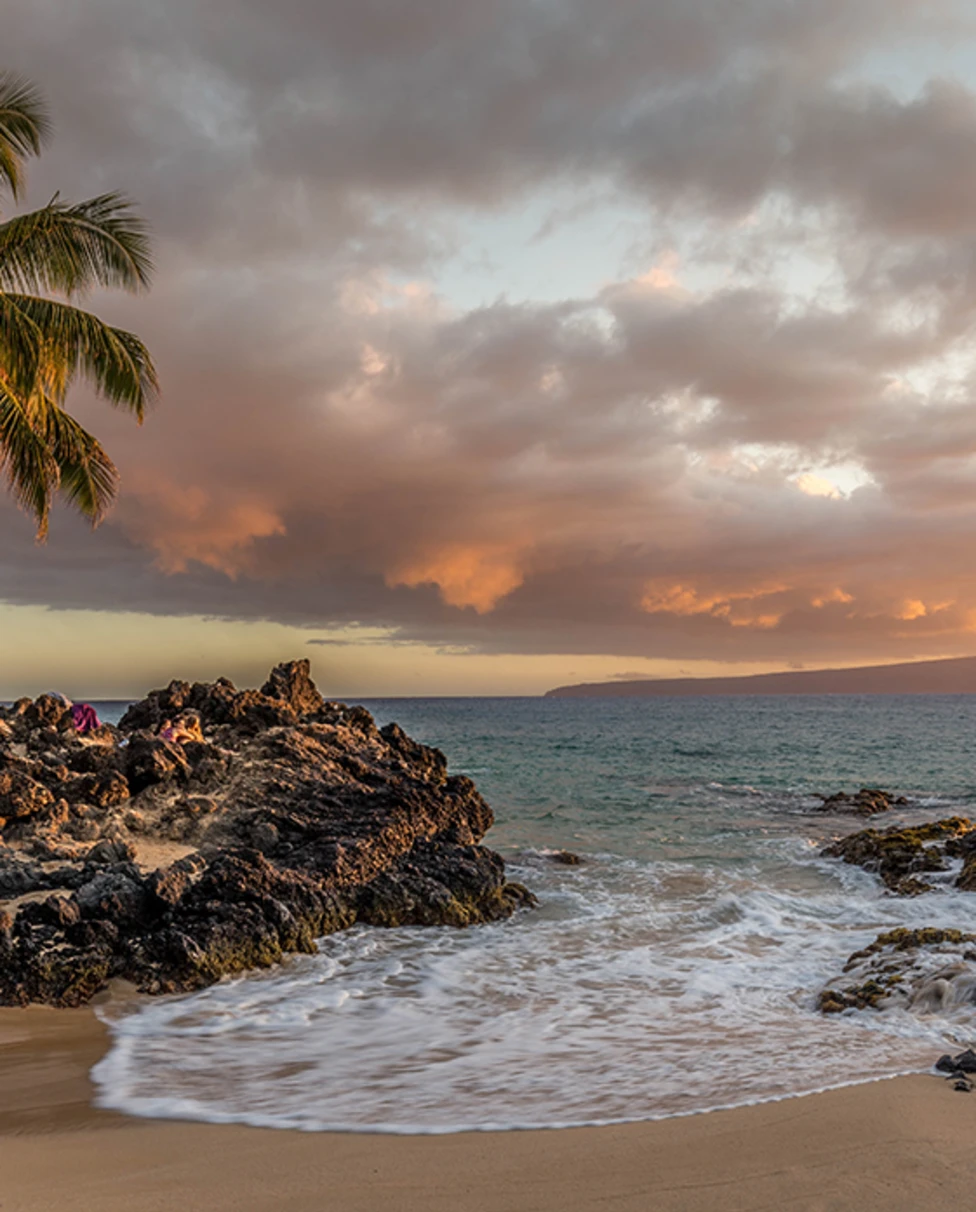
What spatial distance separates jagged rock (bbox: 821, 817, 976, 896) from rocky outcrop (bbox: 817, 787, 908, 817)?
609 cm

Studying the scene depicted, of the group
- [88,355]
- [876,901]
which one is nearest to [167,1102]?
[876,901]

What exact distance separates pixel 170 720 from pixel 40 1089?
11.7 m

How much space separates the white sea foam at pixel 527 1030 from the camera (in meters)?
5.64

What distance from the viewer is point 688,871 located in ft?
50.8

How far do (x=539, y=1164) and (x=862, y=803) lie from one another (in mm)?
23389

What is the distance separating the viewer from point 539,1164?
4543 millimetres

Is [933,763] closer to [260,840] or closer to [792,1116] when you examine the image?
[260,840]

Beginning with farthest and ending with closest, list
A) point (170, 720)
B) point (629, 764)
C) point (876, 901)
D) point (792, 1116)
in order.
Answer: point (629, 764) → point (170, 720) → point (876, 901) → point (792, 1116)

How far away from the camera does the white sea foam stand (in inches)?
222

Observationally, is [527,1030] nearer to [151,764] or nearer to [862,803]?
[151,764]

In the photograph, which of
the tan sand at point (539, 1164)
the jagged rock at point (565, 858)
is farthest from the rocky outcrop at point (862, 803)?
the tan sand at point (539, 1164)

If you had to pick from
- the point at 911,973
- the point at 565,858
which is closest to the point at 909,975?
the point at 911,973

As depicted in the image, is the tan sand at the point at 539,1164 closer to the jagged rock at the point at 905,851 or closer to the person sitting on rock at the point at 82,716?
the jagged rock at the point at 905,851

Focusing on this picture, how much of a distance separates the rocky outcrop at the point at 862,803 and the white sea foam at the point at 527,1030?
44.2ft
